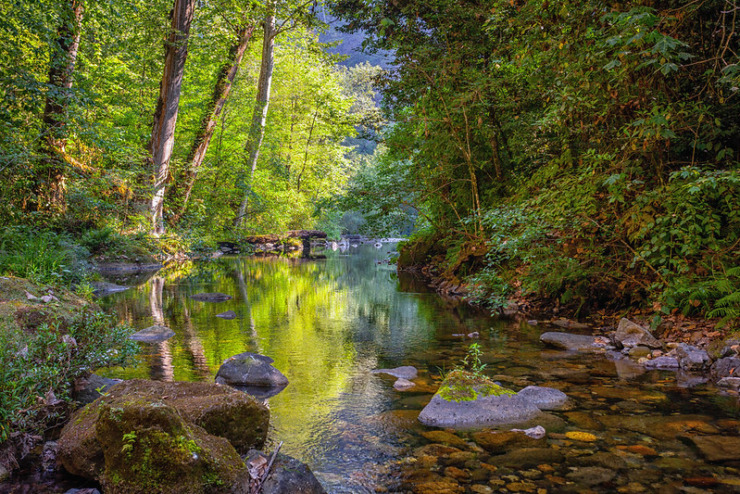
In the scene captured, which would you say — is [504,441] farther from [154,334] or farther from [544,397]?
[154,334]

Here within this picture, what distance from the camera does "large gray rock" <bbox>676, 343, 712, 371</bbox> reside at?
17.5 feet

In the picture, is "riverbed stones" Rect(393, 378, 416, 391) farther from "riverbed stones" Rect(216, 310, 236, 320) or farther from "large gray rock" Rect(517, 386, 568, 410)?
"riverbed stones" Rect(216, 310, 236, 320)

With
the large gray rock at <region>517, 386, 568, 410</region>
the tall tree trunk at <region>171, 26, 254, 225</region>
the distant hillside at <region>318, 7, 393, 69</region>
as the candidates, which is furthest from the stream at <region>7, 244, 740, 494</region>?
the tall tree trunk at <region>171, 26, 254, 225</region>

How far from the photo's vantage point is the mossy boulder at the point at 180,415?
2.92 meters

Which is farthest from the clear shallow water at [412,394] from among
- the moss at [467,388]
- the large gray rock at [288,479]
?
the moss at [467,388]

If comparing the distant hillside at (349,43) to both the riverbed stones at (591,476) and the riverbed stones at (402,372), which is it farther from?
the riverbed stones at (591,476)

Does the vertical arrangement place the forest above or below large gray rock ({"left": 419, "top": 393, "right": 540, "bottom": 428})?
above

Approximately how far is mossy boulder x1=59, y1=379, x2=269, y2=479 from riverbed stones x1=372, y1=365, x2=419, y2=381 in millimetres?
2207

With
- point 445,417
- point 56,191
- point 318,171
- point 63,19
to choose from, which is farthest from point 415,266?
point 318,171

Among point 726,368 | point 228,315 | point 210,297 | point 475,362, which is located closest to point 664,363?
point 726,368

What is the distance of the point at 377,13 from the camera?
10.8 meters

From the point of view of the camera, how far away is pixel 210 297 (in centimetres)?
1087

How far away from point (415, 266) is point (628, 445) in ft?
49.6

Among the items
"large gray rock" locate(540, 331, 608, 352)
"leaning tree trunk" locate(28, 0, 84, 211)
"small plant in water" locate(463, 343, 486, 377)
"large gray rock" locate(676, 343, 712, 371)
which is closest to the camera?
"small plant in water" locate(463, 343, 486, 377)
